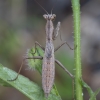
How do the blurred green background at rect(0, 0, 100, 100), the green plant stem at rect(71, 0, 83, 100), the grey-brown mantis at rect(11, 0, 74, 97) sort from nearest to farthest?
the green plant stem at rect(71, 0, 83, 100), the grey-brown mantis at rect(11, 0, 74, 97), the blurred green background at rect(0, 0, 100, 100)

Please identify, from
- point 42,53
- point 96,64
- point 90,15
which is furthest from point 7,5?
point 42,53

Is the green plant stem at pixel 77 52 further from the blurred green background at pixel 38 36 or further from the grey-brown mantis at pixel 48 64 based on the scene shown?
the blurred green background at pixel 38 36

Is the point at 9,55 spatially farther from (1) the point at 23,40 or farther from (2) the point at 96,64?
(2) the point at 96,64

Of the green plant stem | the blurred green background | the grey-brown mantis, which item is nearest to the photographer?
the green plant stem

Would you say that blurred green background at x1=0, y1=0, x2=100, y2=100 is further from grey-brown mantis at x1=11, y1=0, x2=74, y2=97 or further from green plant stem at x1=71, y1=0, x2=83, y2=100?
green plant stem at x1=71, y1=0, x2=83, y2=100

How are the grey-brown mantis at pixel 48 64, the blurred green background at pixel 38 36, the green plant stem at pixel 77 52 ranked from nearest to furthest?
the green plant stem at pixel 77 52
the grey-brown mantis at pixel 48 64
the blurred green background at pixel 38 36

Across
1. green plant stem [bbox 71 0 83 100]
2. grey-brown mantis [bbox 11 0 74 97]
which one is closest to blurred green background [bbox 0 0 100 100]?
grey-brown mantis [bbox 11 0 74 97]

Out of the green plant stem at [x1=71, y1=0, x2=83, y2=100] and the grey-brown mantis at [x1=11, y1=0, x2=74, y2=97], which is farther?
the grey-brown mantis at [x1=11, y1=0, x2=74, y2=97]

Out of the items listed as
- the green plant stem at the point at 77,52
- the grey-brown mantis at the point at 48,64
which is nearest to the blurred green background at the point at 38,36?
the grey-brown mantis at the point at 48,64
